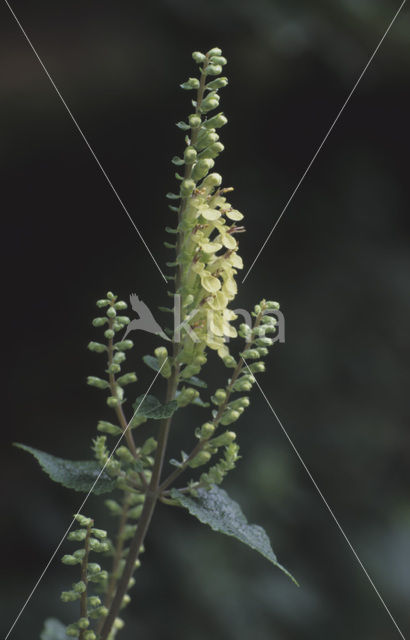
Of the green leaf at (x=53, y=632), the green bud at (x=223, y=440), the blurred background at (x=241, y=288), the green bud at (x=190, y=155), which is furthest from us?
the blurred background at (x=241, y=288)

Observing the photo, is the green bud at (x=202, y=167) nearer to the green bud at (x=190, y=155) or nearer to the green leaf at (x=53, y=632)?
the green bud at (x=190, y=155)

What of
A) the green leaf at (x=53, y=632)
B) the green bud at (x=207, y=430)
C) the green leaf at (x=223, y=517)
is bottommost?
the green leaf at (x=53, y=632)

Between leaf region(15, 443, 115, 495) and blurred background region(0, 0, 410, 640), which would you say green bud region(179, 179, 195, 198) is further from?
blurred background region(0, 0, 410, 640)

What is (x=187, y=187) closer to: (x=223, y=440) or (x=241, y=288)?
(x=223, y=440)

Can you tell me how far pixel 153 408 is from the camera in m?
0.83

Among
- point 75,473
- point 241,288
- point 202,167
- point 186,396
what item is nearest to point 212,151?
point 202,167

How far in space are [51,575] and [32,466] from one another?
0.26 m

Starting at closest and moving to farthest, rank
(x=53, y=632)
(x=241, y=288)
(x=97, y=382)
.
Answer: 1. (x=97, y=382)
2. (x=53, y=632)
3. (x=241, y=288)

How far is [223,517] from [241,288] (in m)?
1.03

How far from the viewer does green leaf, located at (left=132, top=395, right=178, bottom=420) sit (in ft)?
2.63

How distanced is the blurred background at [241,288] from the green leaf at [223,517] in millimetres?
842

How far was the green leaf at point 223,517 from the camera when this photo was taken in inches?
30.9

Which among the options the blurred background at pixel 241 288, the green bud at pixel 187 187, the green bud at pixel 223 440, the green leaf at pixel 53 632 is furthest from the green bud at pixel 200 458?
the blurred background at pixel 241 288

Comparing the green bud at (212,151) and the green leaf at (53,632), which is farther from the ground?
the green bud at (212,151)
